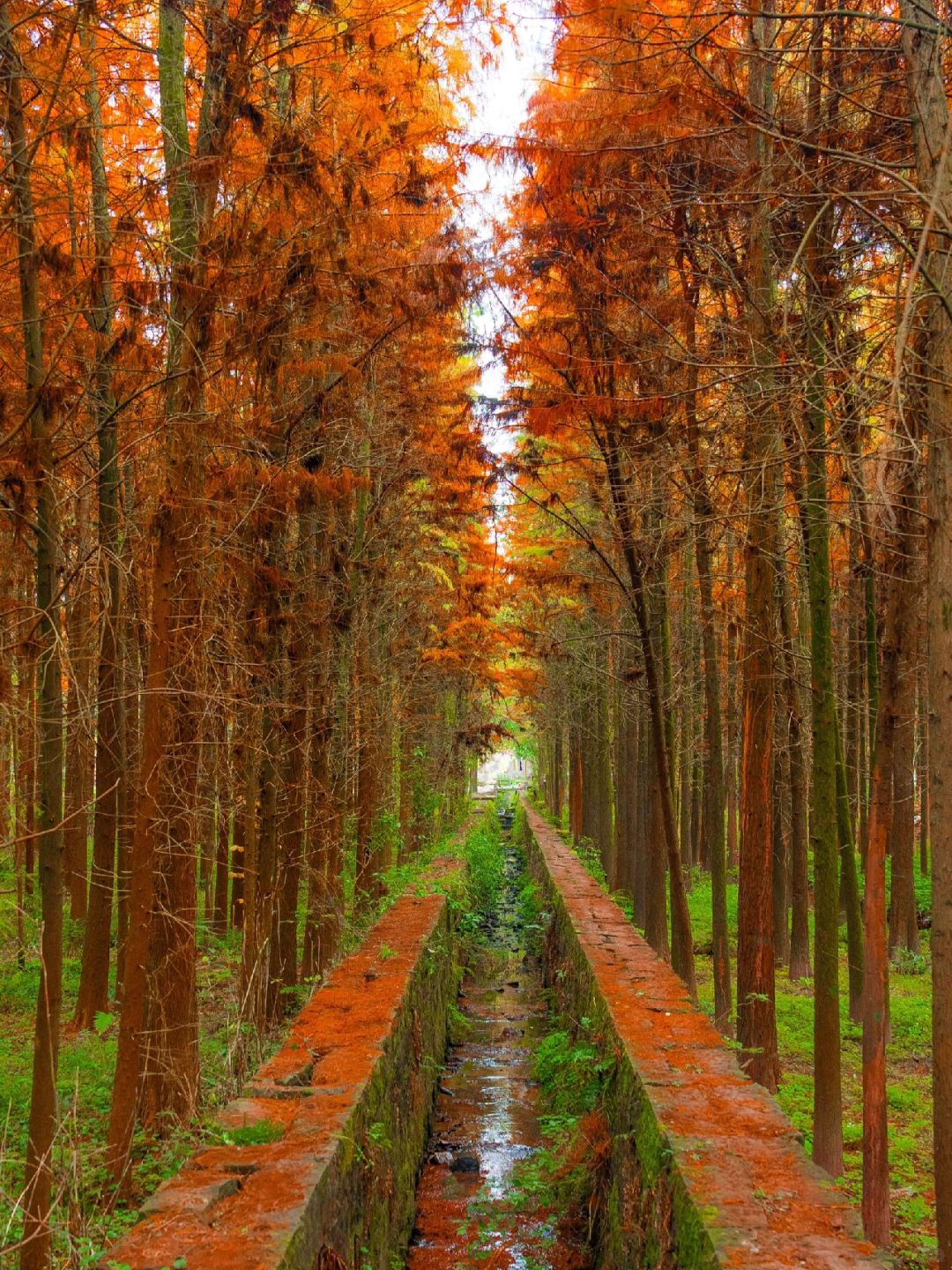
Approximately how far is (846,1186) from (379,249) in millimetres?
8771

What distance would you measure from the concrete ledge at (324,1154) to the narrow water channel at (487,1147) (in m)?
0.26

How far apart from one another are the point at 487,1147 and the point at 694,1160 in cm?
448

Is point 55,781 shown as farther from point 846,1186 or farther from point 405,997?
point 846,1186

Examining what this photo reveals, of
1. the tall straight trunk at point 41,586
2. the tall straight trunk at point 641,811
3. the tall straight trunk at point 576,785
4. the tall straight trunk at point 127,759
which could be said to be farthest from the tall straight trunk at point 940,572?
the tall straight trunk at point 576,785

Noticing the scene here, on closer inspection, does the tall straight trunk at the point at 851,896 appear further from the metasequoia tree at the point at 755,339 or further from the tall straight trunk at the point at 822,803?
the tall straight trunk at the point at 822,803

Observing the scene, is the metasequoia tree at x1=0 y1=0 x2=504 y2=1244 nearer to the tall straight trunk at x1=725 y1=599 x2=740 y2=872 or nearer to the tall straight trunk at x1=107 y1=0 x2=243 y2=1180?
the tall straight trunk at x1=107 y1=0 x2=243 y2=1180

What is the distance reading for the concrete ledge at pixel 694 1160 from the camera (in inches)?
148

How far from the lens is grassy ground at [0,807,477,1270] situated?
4539 mm

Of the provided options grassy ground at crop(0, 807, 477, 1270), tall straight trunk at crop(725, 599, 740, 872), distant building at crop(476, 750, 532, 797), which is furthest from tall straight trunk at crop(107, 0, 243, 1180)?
distant building at crop(476, 750, 532, 797)

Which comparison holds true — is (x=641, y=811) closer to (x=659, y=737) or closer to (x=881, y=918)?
(x=659, y=737)

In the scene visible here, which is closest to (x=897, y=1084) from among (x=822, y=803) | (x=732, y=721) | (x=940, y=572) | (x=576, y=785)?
(x=822, y=803)

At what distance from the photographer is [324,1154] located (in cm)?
465

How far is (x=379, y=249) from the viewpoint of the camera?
8703mm

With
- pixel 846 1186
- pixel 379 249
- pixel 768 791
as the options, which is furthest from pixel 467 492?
pixel 846 1186
